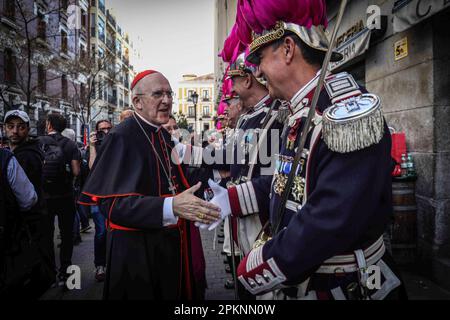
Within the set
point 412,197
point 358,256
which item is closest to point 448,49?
point 412,197

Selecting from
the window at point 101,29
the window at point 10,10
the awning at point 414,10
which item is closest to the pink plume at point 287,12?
the awning at point 414,10

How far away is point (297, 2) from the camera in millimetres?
1591

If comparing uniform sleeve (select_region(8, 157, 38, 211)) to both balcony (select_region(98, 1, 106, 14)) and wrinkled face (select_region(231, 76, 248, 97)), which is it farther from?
balcony (select_region(98, 1, 106, 14))

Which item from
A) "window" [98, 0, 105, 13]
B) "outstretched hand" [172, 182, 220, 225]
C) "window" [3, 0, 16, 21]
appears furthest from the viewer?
"window" [98, 0, 105, 13]

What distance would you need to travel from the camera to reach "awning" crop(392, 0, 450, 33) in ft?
12.3

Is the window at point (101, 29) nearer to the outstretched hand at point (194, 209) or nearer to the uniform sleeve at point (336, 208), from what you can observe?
the outstretched hand at point (194, 209)

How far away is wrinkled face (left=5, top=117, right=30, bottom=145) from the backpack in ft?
2.11

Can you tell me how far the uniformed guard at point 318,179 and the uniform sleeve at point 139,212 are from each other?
34.6 inches

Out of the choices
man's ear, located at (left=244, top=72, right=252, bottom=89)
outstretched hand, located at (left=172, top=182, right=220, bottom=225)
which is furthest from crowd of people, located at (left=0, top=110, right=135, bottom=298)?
man's ear, located at (left=244, top=72, right=252, bottom=89)

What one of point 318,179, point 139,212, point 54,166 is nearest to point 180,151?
point 139,212

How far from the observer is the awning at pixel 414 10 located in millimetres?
3760

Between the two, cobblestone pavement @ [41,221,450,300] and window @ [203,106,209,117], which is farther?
window @ [203,106,209,117]

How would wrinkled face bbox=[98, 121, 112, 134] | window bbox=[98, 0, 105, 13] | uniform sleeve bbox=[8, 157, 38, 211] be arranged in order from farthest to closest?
window bbox=[98, 0, 105, 13] < wrinkled face bbox=[98, 121, 112, 134] < uniform sleeve bbox=[8, 157, 38, 211]
